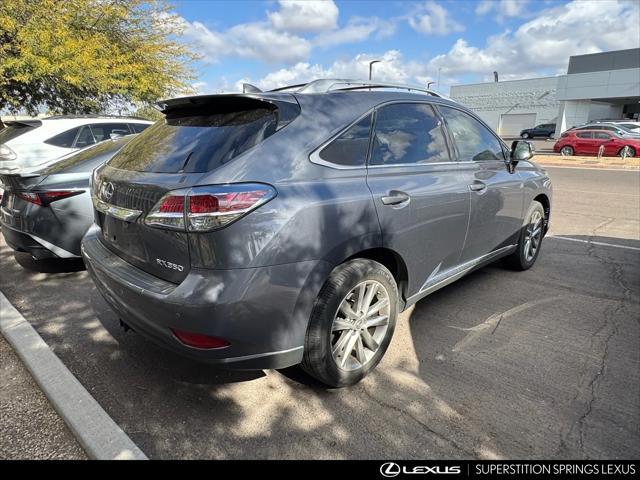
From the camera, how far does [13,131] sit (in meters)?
6.14

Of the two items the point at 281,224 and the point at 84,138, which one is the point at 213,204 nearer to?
the point at 281,224

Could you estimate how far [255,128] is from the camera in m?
2.28

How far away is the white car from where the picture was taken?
5.88 meters

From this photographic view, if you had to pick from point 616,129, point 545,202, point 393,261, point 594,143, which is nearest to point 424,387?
point 393,261

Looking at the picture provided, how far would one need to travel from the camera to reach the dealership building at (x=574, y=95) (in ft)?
123

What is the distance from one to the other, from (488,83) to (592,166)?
4124 cm

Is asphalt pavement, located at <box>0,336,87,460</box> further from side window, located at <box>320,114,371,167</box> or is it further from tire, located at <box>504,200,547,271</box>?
tire, located at <box>504,200,547,271</box>

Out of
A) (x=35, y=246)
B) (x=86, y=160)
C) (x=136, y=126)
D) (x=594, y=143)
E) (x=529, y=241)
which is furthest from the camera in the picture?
(x=594, y=143)

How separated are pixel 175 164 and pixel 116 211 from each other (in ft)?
1.75

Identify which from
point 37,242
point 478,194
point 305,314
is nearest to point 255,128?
point 305,314

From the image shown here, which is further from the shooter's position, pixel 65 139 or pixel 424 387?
pixel 65 139

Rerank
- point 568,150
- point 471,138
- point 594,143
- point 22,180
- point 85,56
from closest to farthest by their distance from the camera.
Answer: point 471,138, point 22,180, point 85,56, point 594,143, point 568,150

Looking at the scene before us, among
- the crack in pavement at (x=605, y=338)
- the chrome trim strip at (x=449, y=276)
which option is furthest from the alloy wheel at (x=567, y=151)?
the chrome trim strip at (x=449, y=276)
